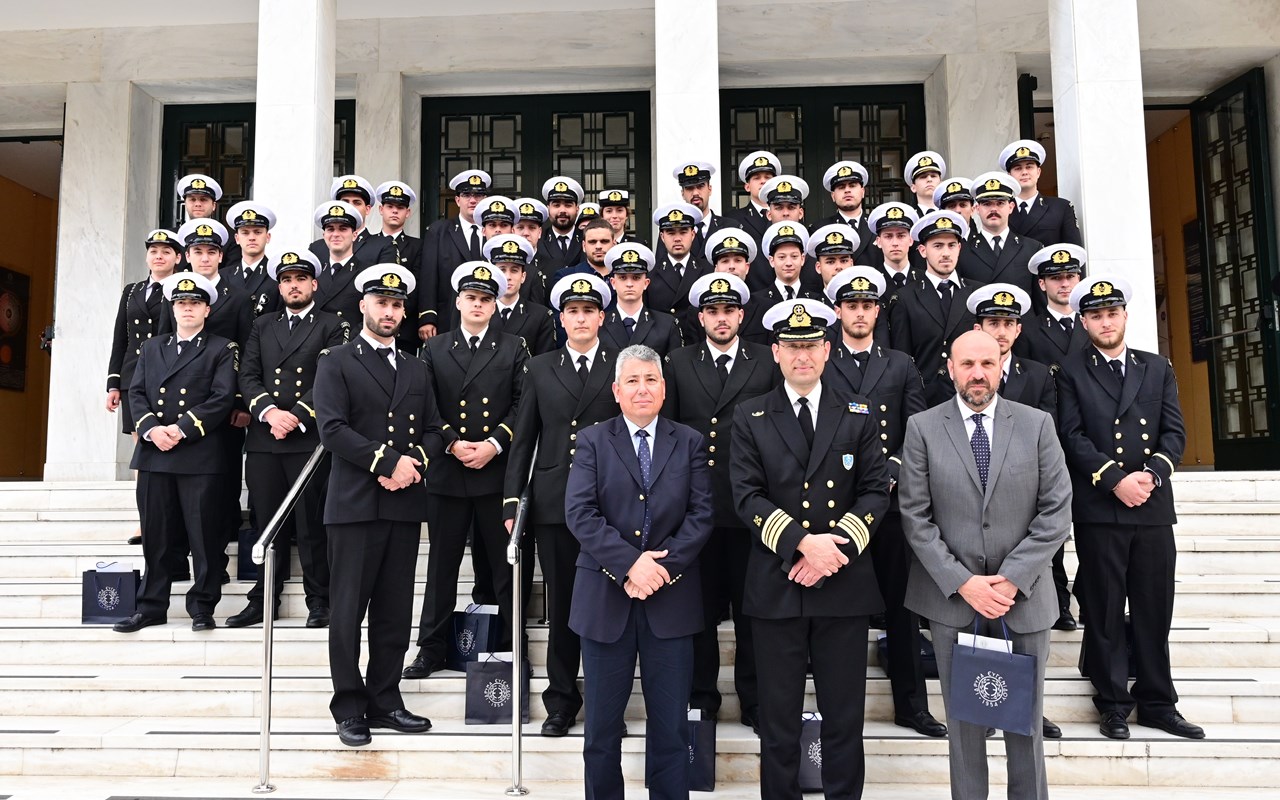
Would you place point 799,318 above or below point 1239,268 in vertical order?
below

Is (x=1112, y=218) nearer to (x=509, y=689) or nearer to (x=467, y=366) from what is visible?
(x=467, y=366)

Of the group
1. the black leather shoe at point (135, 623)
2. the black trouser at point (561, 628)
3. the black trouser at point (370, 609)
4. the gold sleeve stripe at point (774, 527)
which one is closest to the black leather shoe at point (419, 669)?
the black trouser at point (370, 609)

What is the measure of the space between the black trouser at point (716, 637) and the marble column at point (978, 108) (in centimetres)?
719

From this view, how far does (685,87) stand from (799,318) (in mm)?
4444

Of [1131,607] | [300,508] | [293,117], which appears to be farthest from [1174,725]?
[293,117]

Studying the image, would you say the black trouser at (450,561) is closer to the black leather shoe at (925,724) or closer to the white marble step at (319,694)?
the white marble step at (319,694)

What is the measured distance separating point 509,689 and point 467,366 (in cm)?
174

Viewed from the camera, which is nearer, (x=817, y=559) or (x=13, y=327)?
(x=817, y=559)

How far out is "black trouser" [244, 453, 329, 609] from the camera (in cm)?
596

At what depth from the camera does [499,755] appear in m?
4.87

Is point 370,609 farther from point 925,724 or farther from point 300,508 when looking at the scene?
point 925,724

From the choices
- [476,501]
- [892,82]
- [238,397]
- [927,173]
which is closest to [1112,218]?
[927,173]

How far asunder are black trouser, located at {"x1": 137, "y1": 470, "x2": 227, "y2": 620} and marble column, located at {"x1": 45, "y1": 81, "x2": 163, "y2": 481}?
216 inches

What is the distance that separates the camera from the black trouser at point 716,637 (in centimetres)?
504
